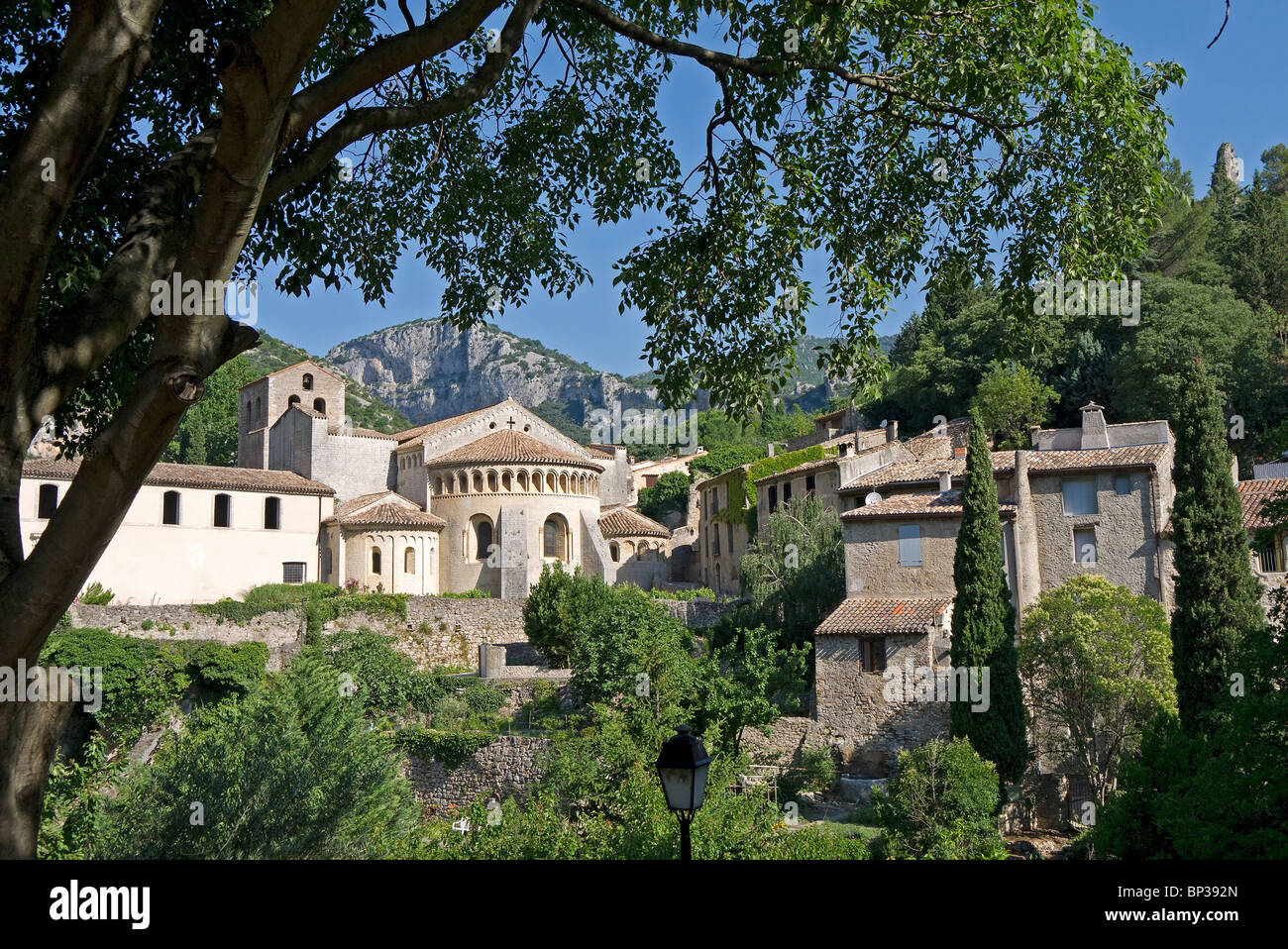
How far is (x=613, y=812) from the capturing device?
1978 centimetres

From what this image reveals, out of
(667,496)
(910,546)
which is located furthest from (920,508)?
(667,496)

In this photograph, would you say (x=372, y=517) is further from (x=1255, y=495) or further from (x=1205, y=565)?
(x=1255, y=495)

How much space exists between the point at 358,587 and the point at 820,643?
22402 mm

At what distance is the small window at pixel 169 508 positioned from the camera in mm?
41156

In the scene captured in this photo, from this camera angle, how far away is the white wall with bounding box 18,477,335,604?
1571 inches

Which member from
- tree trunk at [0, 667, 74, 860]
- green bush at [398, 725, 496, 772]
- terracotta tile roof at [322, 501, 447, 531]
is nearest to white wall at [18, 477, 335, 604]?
terracotta tile roof at [322, 501, 447, 531]

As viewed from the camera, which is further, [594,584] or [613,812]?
[594,584]

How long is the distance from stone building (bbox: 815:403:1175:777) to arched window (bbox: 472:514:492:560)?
20.2 metres

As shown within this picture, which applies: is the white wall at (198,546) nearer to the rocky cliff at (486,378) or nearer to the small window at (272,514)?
the small window at (272,514)

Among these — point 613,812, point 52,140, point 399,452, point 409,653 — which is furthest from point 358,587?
point 52,140

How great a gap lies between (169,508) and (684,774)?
40013mm

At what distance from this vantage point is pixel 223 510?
4294 cm

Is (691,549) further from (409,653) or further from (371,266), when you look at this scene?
(371,266)

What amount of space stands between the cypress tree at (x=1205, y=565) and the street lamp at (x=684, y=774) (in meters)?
19.8
